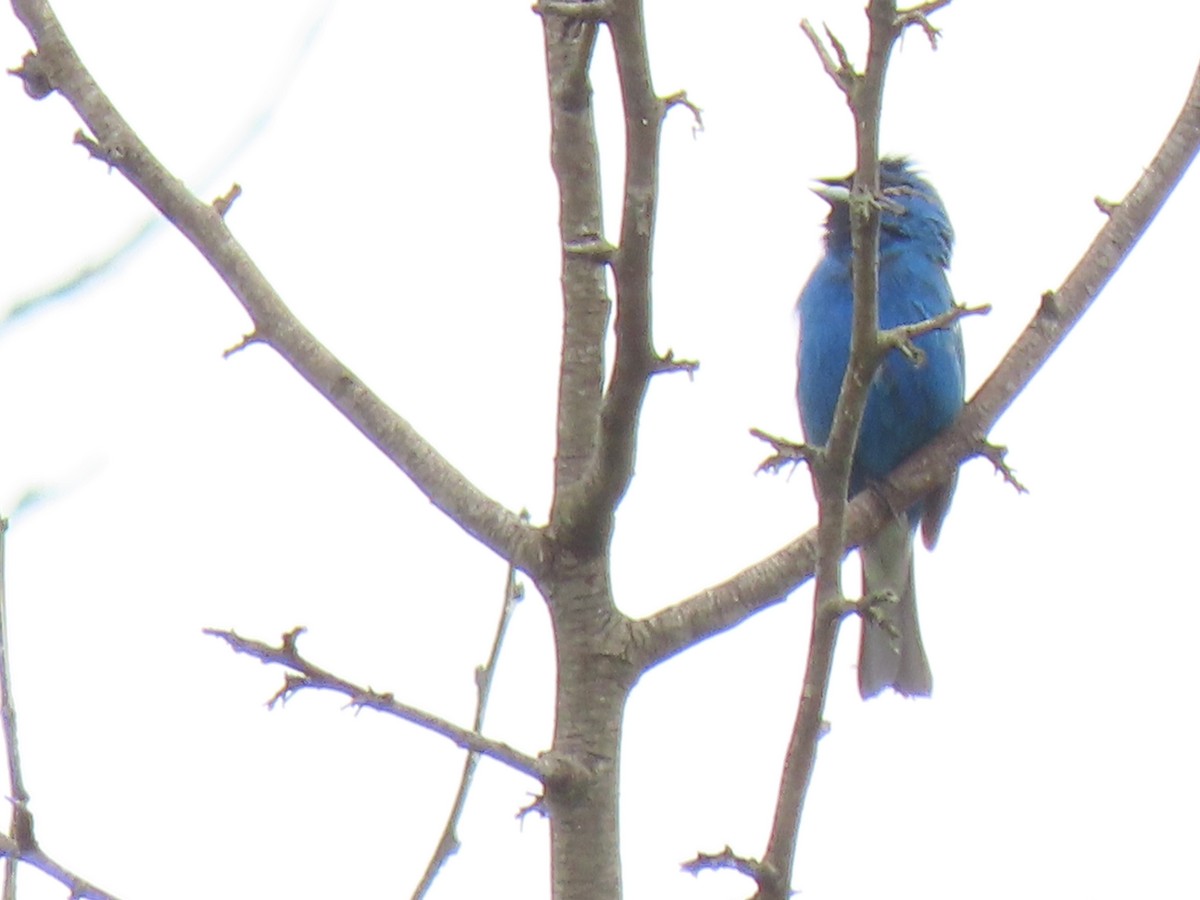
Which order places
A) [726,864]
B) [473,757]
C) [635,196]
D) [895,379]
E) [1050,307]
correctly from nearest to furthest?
1. [726,864]
2. [635,196]
3. [473,757]
4. [1050,307]
5. [895,379]

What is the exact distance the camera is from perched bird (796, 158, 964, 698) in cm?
568

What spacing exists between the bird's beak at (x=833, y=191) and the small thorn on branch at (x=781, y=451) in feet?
5.26

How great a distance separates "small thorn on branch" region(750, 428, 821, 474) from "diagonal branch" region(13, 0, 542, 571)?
22.0 inches

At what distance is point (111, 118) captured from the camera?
3.21 m

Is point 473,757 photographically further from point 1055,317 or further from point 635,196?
Answer: point 1055,317

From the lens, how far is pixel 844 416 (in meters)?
2.41

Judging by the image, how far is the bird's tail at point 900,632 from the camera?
235 inches

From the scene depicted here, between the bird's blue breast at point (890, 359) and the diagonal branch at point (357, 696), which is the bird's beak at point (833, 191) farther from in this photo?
the diagonal branch at point (357, 696)

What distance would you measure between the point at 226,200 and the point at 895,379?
9.87 feet

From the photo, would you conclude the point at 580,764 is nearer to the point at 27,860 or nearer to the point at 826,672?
the point at 826,672

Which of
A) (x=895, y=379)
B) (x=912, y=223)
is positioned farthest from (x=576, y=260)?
(x=912, y=223)

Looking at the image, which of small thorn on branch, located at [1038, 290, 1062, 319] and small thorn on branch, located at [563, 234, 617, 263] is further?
small thorn on branch, located at [1038, 290, 1062, 319]

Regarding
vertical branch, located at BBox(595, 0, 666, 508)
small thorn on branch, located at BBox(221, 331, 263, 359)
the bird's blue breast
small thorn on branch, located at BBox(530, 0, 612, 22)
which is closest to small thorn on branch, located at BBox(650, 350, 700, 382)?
vertical branch, located at BBox(595, 0, 666, 508)

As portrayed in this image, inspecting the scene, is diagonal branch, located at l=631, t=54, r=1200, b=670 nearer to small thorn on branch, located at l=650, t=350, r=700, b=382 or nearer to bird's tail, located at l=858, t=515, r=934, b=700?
small thorn on branch, located at l=650, t=350, r=700, b=382
